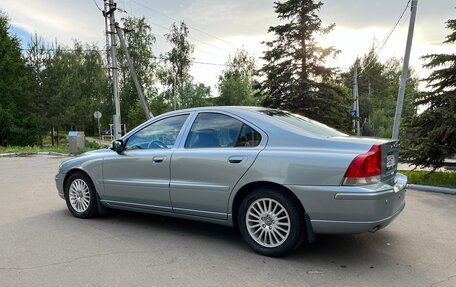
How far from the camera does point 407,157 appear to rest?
994 cm

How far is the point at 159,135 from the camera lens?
5.03m

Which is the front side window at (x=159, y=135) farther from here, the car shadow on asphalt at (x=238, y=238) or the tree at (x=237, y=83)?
the tree at (x=237, y=83)

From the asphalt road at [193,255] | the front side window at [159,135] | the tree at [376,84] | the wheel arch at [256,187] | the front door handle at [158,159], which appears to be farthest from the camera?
the tree at [376,84]

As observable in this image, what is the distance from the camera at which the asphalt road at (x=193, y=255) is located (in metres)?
3.50

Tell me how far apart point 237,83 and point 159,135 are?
145 feet

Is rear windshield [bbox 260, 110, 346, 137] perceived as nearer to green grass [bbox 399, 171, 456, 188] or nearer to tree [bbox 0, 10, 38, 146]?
green grass [bbox 399, 171, 456, 188]

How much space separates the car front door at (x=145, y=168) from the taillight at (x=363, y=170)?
213cm

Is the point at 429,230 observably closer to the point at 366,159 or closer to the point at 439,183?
the point at 366,159

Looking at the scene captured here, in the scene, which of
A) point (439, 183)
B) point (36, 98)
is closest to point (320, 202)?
point (439, 183)

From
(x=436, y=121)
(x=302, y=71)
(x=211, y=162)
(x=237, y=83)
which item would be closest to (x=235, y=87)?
(x=237, y=83)

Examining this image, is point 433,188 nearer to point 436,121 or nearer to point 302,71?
point 436,121

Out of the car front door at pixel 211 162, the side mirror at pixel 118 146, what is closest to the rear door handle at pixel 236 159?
the car front door at pixel 211 162

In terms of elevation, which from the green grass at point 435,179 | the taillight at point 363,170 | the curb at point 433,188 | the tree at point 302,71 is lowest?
the curb at point 433,188

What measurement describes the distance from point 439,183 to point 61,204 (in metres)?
7.92
